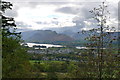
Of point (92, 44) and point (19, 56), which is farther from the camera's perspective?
point (19, 56)

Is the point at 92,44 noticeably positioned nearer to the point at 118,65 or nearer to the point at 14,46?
the point at 118,65

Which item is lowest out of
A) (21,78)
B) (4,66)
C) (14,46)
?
(21,78)

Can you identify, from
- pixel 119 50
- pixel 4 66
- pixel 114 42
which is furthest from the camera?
pixel 4 66

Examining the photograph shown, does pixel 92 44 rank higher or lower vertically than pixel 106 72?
higher

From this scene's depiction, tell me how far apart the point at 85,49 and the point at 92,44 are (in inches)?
14.8

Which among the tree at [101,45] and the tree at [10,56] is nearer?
the tree at [101,45]

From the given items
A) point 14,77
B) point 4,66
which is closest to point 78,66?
point 4,66

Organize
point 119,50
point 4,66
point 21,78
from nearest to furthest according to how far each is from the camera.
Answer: point 119,50 < point 4,66 < point 21,78

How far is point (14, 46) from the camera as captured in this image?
43.7 ft

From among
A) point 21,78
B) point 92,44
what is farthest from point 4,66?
point 92,44

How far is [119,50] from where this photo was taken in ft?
23.9

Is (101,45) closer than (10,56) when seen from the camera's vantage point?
Yes

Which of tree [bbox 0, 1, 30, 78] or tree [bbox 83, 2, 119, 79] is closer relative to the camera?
tree [bbox 83, 2, 119, 79]

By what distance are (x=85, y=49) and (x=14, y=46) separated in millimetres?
6725
